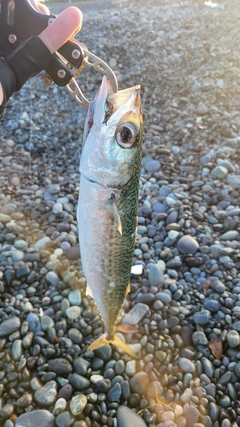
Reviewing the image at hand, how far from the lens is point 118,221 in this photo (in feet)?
6.69

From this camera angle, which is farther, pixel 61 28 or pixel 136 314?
pixel 136 314

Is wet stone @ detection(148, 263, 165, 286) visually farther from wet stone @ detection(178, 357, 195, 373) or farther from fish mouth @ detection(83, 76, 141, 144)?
fish mouth @ detection(83, 76, 141, 144)

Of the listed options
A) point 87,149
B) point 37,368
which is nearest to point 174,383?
point 37,368

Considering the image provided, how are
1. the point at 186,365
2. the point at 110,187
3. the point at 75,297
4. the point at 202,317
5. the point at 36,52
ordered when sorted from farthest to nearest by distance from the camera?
the point at 75,297 → the point at 202,317 → the point at 186,365 → the point at 36,52 → the point at 110,187

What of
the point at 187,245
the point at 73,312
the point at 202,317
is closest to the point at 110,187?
the point at 73,312

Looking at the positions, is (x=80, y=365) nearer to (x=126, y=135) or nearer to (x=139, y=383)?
(x=139, y=383)

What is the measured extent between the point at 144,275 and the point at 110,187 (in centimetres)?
231

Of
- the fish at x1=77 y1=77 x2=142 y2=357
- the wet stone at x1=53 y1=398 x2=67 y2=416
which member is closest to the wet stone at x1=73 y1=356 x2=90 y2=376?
the wet stone at x1=53 y1=398 x2=67 y2=416

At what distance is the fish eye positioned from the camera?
6.05ft

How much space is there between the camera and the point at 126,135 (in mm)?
1877

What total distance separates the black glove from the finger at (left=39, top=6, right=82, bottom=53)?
40mm

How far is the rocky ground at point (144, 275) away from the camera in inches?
124

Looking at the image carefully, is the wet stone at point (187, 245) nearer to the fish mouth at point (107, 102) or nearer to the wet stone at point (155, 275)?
the wet stone at point (155, 275)

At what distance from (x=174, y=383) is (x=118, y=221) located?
1.93 meters
